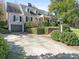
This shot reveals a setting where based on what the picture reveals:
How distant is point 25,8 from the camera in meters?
50.7

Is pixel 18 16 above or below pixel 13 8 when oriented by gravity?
below

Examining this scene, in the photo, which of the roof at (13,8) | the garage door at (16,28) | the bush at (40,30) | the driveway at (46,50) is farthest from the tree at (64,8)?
the driveway at (46,50)

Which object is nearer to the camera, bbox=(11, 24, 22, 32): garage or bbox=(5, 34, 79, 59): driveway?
bbox=(5, 34, 79, 59): driveway

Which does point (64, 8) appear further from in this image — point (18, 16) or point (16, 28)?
point (16, 28)

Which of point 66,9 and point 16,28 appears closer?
point 16,28

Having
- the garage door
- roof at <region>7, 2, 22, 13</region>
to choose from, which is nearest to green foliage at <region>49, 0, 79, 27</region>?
roof at <region>7, 2, 22, 13</region>

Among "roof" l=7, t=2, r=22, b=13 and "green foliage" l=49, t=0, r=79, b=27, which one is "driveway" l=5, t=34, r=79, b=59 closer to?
"roof" l=7, t=2, r=22, b=13

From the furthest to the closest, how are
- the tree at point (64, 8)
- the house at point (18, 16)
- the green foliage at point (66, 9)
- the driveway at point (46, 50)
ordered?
1. the tree at point (64, 8)
2. the green foliage at point (66, 9)
3. the house at point (18, 16)
4. the driveway at point (46, 50)

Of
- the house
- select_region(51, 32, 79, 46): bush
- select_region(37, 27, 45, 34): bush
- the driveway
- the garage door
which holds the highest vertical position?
the house

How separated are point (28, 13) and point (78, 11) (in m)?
15.0

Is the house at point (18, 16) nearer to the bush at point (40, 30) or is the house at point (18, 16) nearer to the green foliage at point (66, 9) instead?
the bush at point (40, 30)

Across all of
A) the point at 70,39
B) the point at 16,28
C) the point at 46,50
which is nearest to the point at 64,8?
the point at 16,28

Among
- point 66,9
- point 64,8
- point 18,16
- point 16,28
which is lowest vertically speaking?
point 16,28

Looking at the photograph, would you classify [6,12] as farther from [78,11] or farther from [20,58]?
[20,58]
